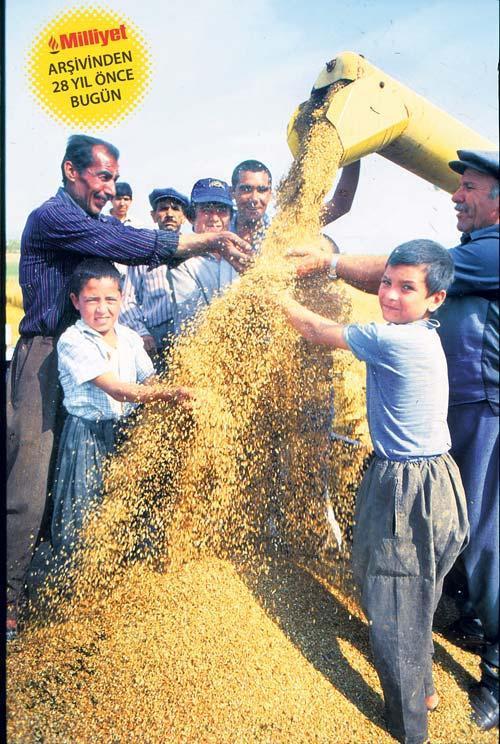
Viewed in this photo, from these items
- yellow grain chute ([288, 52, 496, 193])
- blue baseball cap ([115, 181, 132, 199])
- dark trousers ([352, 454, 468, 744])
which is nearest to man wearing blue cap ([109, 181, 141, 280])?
blue baseball cap ([115, 181, 132, 199])

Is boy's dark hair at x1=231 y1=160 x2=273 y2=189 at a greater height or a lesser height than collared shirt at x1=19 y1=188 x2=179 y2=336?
greater

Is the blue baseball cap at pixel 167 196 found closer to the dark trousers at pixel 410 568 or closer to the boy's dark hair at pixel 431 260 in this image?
the boy's dark hair at pixel 431 260

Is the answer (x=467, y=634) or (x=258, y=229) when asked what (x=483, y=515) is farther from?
(x=258, y=229)

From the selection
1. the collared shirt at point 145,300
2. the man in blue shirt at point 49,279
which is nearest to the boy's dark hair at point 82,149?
the man in blue shirt at point 49,279

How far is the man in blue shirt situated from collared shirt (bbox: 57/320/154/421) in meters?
0.05

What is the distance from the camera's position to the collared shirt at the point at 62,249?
2.10m

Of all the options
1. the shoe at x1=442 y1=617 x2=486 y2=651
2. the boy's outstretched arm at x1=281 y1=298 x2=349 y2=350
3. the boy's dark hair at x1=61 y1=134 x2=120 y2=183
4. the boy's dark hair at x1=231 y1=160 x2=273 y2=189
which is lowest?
the shoe at x1=442 y1=617 x2=486 y2=651

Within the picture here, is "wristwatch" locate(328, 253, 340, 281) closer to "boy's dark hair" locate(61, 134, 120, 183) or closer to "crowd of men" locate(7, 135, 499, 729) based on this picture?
"crowd of men" locate(7, 135, 499, 729)

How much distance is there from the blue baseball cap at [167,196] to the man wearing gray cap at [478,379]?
30.6 inches

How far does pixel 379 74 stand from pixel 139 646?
2163 millimetres

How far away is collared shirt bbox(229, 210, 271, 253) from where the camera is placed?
2.19m

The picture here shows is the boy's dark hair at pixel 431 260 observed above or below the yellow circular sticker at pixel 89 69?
below

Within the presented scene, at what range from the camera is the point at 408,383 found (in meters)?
1.87

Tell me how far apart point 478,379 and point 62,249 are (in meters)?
1.54
